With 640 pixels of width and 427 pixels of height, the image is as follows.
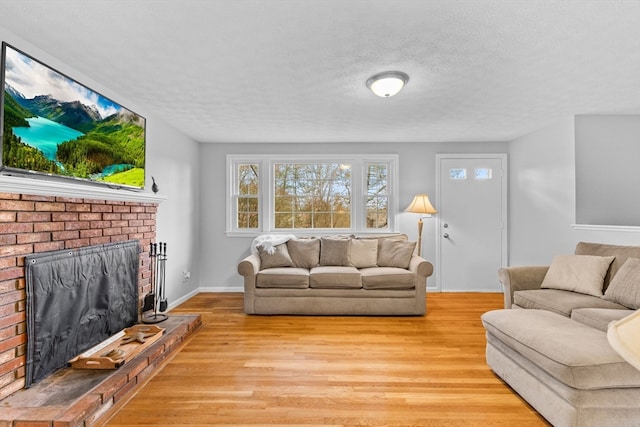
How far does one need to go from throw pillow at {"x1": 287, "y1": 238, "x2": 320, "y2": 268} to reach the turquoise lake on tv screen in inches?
105

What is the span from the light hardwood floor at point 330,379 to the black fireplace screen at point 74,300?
65 cm

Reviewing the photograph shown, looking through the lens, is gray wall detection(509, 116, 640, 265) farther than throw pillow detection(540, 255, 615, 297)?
Yes

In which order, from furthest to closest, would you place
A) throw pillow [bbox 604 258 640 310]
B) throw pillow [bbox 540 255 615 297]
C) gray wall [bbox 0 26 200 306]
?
1. gray wall [bbox 0 26 200 306]
2. throw pillow [bbox 540 255 615 297]
3. throw pillow [bbox 604 258 640 310]

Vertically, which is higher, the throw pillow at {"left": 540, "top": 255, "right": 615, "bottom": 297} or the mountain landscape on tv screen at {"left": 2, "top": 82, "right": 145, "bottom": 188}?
the mountain landscape on tv screen at {"left": 2, "top": 82, "right": 145, "bottom": 188}

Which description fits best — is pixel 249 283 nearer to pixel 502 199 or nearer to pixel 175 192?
pixel 175 192

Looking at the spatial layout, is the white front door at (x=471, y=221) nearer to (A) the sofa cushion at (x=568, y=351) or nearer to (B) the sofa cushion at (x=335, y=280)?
(B) the sofa cushion at (x=335, y=280)

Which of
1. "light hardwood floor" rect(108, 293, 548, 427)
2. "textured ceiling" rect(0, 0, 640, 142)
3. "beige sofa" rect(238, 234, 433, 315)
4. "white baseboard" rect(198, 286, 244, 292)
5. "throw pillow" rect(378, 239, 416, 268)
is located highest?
"textured ceiling" rect(0, 0, 640, 142)

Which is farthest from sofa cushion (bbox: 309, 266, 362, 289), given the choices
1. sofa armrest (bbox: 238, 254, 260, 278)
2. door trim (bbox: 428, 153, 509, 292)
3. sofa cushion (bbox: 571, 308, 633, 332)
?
sofa cushion (bbox: 571, 308, 633, 332)

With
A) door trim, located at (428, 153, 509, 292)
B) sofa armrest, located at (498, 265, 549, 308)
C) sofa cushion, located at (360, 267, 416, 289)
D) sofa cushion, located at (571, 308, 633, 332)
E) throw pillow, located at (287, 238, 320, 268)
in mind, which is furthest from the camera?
door trim, located at (428, 153, 509, 292)

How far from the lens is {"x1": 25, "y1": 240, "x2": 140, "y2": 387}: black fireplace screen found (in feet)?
6.79

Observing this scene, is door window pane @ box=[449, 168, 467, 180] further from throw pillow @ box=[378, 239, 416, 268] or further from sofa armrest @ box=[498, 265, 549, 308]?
sofa armrest @ box=[498, 265, 549, 308]

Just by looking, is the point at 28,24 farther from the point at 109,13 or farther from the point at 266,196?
the point at 266,196

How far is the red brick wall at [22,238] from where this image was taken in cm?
189

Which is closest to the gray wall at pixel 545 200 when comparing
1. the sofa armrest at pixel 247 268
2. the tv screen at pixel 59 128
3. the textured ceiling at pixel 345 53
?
the textured ceiling at pixel 345 53
